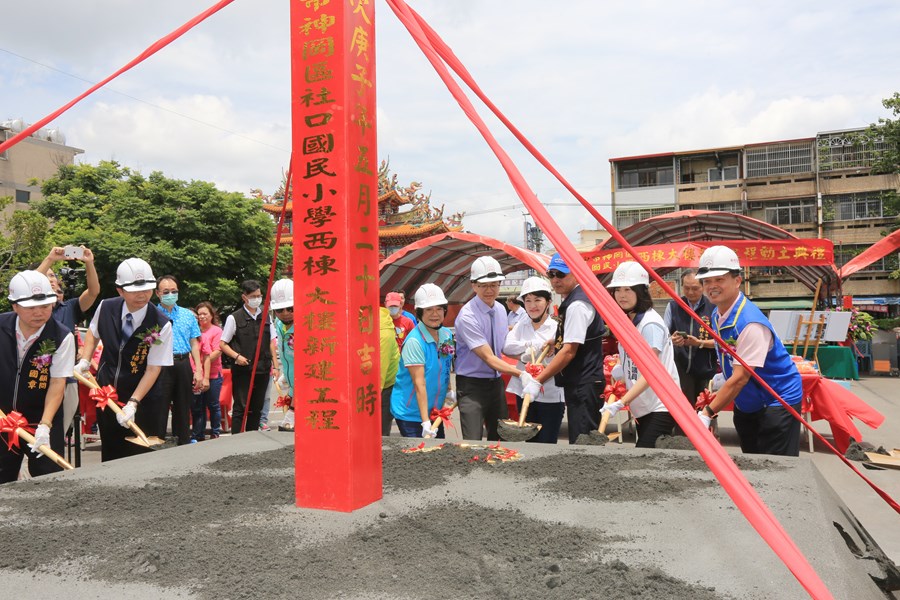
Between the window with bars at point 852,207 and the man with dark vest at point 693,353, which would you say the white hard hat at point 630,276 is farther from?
the window with bars at point 852,207

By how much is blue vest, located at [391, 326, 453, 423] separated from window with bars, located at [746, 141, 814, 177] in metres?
29.6

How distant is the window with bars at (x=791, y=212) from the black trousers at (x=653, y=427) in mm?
29156

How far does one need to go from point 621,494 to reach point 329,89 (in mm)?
1907

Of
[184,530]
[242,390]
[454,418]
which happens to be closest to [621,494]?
[184,530]

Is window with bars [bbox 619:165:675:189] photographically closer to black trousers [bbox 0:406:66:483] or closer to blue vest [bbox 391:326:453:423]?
blue vest [bbox 391:326:453:423]

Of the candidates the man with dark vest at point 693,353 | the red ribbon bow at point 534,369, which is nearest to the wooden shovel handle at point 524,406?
the red ribbon bow at point 534,369

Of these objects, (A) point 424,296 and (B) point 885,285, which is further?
(B) point 885,285

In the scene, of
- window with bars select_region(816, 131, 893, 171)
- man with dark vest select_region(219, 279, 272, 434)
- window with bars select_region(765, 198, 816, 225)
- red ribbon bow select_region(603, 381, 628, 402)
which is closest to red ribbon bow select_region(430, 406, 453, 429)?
red ribbon bow select_region(603, 381, 628, 402)

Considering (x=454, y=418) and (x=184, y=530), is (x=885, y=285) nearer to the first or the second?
(x=454, y=418)

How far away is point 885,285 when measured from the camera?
28375 millimetres

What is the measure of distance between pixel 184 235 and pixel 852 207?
26813mm

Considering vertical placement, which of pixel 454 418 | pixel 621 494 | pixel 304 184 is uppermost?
pixel 304 184

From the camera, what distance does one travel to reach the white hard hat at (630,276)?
389 centimetres

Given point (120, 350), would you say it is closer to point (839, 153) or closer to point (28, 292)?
point (28, 292)
